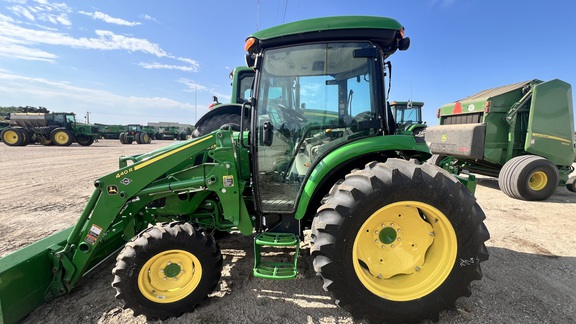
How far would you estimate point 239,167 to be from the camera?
2518 mm

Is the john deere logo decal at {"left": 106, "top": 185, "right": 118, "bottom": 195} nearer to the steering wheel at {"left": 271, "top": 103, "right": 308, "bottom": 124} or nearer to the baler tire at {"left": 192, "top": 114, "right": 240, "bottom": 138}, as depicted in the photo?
the steering wheel at {"left": 271, "top": 103, "right": 308, "bottom": 124}

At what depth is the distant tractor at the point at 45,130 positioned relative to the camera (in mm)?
17322

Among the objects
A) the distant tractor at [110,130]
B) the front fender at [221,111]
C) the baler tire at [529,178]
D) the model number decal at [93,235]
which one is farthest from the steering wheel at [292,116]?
the distant tractor at [110,130]

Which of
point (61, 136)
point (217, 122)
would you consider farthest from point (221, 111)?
point (61, 136)

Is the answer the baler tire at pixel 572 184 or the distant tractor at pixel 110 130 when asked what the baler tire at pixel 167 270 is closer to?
the baler tire at pixel 572 184

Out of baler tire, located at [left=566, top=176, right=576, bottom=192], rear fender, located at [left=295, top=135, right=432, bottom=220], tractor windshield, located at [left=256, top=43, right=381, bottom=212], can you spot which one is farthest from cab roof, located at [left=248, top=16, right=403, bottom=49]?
baler tire, located at [left=566, top=176, right=576, bottom=192]

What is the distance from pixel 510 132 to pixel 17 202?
1062 centimetres

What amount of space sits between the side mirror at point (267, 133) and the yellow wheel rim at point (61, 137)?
73.2 ft

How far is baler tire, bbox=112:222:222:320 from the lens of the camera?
6.68 feet

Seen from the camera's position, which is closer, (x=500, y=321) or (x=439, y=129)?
(x=500, y=321)

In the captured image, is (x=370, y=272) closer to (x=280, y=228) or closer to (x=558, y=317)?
(x=280, y=228)

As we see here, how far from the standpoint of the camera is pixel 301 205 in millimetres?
2256

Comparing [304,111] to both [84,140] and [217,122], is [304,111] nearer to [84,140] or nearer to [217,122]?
[217,122]

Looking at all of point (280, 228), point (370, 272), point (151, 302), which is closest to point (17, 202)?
point (151, 302)
